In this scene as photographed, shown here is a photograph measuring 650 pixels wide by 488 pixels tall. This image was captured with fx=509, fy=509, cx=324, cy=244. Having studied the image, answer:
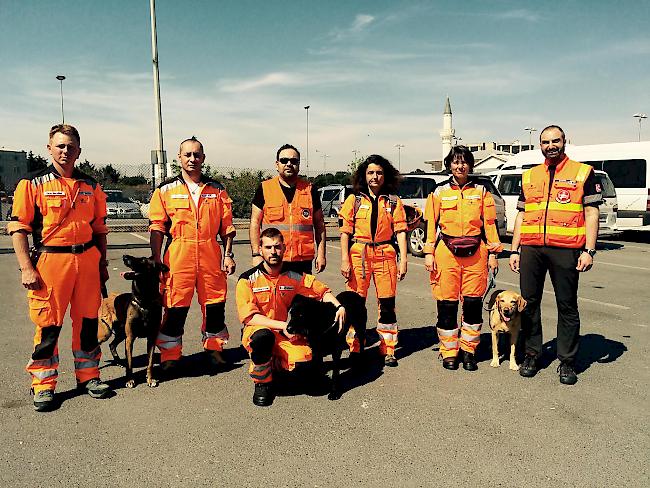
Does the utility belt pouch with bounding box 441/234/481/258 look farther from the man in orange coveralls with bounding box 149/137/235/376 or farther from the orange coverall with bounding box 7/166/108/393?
the orange coverall with bounding box 7/166/108/393

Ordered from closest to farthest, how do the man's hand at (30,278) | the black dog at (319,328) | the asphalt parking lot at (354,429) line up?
the asphalt parking lot at (354,429), the man's hand at (30,278), the black dog at (319,328)

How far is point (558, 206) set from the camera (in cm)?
414

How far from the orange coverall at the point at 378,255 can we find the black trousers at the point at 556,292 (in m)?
1.13

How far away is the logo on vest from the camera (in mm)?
4109

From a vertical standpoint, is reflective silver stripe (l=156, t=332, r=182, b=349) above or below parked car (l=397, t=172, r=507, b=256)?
below

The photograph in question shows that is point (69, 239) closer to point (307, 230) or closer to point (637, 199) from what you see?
point (307, 230)

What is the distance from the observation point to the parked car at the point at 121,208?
2297 centimetres

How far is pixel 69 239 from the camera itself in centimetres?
364

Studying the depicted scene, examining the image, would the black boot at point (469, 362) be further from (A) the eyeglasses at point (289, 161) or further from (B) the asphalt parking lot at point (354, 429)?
(A) the eyeglasses at point (289, 161)

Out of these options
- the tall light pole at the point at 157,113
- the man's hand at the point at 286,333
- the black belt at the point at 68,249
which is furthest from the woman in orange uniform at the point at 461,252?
the tall light pole at the point at 157,113

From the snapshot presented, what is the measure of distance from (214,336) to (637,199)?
14.4 m

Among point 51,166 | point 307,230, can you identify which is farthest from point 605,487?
point 51,166

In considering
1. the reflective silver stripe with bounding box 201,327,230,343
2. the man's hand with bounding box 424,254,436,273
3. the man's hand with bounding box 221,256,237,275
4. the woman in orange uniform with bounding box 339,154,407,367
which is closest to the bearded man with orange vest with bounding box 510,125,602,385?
the man's hand with bounding box 424,254,436,273

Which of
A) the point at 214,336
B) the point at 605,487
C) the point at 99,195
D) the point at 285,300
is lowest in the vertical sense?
the point at 605,487
